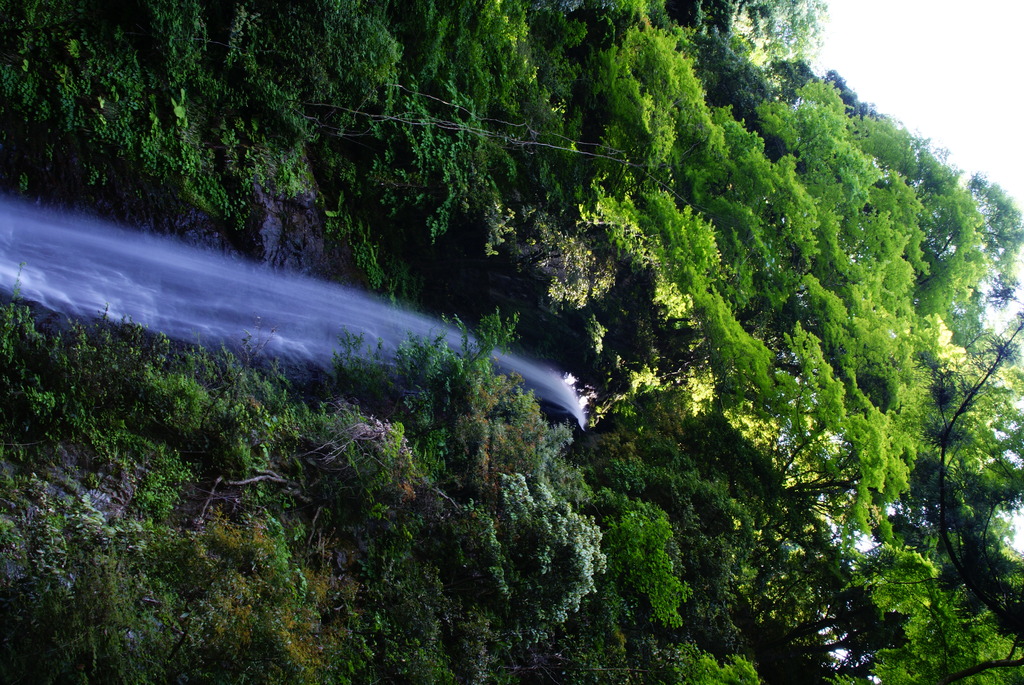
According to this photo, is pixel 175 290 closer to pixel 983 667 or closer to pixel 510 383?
pixel 510 383

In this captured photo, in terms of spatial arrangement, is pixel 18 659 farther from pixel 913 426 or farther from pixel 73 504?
pixel 913 426

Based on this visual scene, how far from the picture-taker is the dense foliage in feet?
18.2

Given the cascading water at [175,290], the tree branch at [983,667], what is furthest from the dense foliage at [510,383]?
the cascading water at [175,290]

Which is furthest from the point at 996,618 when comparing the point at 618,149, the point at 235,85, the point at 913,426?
the point at 235,85

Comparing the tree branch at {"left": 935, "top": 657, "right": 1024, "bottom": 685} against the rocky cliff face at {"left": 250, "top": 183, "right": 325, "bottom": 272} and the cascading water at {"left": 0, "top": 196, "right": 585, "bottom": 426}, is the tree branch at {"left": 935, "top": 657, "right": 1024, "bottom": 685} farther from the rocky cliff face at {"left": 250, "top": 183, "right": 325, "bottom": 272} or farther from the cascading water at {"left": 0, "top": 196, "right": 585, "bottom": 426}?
the rocky cliff face at {"left": 250, "top": 183, "right": 325, "bottom": 272}

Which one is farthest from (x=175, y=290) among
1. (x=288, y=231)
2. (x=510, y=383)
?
(x=510, y=383)

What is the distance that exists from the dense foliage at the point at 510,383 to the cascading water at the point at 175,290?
0.28 metres

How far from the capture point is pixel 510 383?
9055 millimetres

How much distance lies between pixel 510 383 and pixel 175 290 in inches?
168

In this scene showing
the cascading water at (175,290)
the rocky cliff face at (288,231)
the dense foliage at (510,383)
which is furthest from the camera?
the rocky cliff face at (288,231)

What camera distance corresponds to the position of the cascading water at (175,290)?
6523mm

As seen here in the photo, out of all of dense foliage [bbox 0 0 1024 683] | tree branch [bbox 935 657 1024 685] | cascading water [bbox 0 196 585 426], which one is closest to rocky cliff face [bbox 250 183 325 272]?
dense foliage [bbox 0 0 1024 683]

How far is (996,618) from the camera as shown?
6.91 m

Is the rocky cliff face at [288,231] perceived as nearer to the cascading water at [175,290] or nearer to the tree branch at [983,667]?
the cascading water at [175,290]
